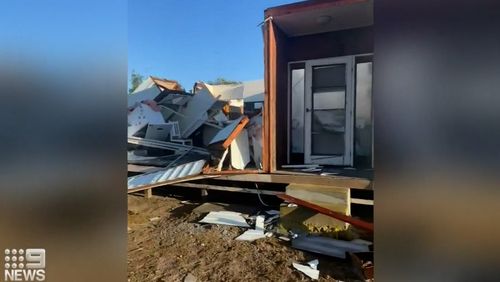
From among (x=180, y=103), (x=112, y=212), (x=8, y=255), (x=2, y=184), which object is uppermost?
(x=180, y=103)

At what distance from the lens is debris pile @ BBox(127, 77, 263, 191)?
4.39 metres

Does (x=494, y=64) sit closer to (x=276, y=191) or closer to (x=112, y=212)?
(x=112, y=212)

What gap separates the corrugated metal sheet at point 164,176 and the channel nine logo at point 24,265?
8.68 feet

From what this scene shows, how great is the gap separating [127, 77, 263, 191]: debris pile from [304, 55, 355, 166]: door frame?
795 mm

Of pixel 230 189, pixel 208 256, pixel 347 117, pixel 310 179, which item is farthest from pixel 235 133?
pixel 208 256

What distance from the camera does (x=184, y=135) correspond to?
699cm

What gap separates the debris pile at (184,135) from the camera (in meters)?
4.39

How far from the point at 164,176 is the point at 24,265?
296cm

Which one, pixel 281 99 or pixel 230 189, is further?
pixel 281 99

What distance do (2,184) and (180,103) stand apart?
22.9ft

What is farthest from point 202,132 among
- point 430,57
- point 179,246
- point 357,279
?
point 430,57

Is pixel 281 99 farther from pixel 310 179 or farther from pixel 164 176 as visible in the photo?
pixel 164 176

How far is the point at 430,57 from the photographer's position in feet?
3.16

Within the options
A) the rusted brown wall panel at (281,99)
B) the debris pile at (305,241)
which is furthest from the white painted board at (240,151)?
the debris pile at (305,241)
